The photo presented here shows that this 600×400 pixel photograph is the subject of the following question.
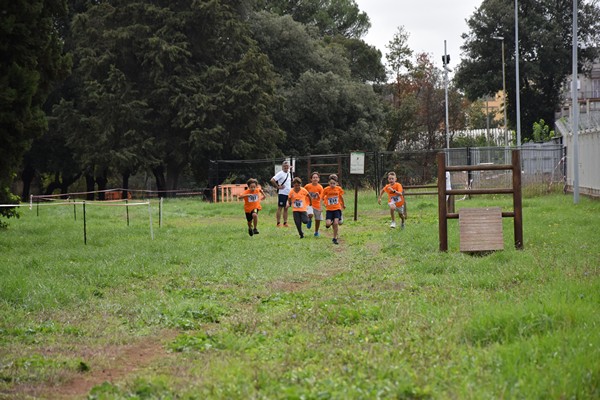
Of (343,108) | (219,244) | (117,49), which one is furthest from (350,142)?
(219,244)

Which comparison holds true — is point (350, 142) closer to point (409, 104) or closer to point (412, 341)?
point (409, 104)

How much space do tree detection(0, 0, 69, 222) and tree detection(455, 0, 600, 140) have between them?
154 feet

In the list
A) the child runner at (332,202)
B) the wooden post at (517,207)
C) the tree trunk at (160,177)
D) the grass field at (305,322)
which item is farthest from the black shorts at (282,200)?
the tree trunk at (160,177)

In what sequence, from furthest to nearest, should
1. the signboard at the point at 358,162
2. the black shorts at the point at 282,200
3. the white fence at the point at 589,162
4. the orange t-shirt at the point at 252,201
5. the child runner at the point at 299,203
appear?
1. the white fence at the point at 589,162
2. the signboard at the point at 358,162
3. the black shorts at the point at 282,200
4. the orange t-shirt at the point at 252,201
5. the child runner at the point at 299,203

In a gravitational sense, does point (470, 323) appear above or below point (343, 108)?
below

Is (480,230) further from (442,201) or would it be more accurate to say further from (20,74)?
(20,74)

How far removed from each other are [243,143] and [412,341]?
39951 mm

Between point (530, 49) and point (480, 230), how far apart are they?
50.7m

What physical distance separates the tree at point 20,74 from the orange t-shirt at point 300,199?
620 cm

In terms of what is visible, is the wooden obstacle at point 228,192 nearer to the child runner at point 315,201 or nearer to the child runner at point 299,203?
the child runner at point 315,201

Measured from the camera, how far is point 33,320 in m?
9.57

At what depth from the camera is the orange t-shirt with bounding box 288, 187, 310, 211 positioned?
70.2 ft

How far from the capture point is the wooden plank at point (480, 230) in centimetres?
1459

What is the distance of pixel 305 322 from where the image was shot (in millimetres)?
8820
